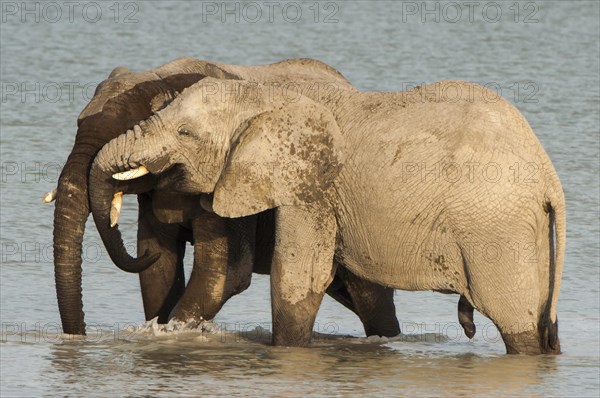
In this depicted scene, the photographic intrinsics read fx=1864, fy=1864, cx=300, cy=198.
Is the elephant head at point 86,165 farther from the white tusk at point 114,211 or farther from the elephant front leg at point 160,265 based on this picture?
the elephant front leg at point 160,265

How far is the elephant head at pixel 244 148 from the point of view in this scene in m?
10.2

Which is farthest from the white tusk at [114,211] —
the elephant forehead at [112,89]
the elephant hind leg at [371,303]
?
the elephant hind leg at [371,303]

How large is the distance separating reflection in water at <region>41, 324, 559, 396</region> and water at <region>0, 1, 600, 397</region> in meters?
0.02

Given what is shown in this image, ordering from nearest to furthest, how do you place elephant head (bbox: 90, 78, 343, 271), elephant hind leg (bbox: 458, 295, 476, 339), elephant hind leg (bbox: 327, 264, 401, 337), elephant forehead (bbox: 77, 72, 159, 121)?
elephant head (bbox: 90, 78, 343, 271) < elephant forehead (bbox: 77, 72, 159, 121) < elephant hind leg (bbox: 458, 295, 476, 339) < elephant hind leg (bbox: 327, 264, 401, 337)

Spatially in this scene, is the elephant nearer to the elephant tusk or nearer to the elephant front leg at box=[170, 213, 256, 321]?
the elephant front leg at box=[170, 213, 256, 321]

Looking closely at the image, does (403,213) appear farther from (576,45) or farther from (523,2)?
(523,2)

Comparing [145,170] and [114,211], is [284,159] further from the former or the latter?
[114,211]

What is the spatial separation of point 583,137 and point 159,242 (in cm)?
827

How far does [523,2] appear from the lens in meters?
34.3

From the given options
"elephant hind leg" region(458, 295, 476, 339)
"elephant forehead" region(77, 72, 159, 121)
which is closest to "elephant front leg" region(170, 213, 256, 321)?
"elephant forehead" region(77, 72, 159, 121)

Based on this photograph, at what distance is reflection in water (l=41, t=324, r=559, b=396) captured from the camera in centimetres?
958

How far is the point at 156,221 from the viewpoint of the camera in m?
11.1

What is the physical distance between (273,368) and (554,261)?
65.2 inches

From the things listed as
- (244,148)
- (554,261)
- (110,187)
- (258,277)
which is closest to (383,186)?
A: (244,148)
